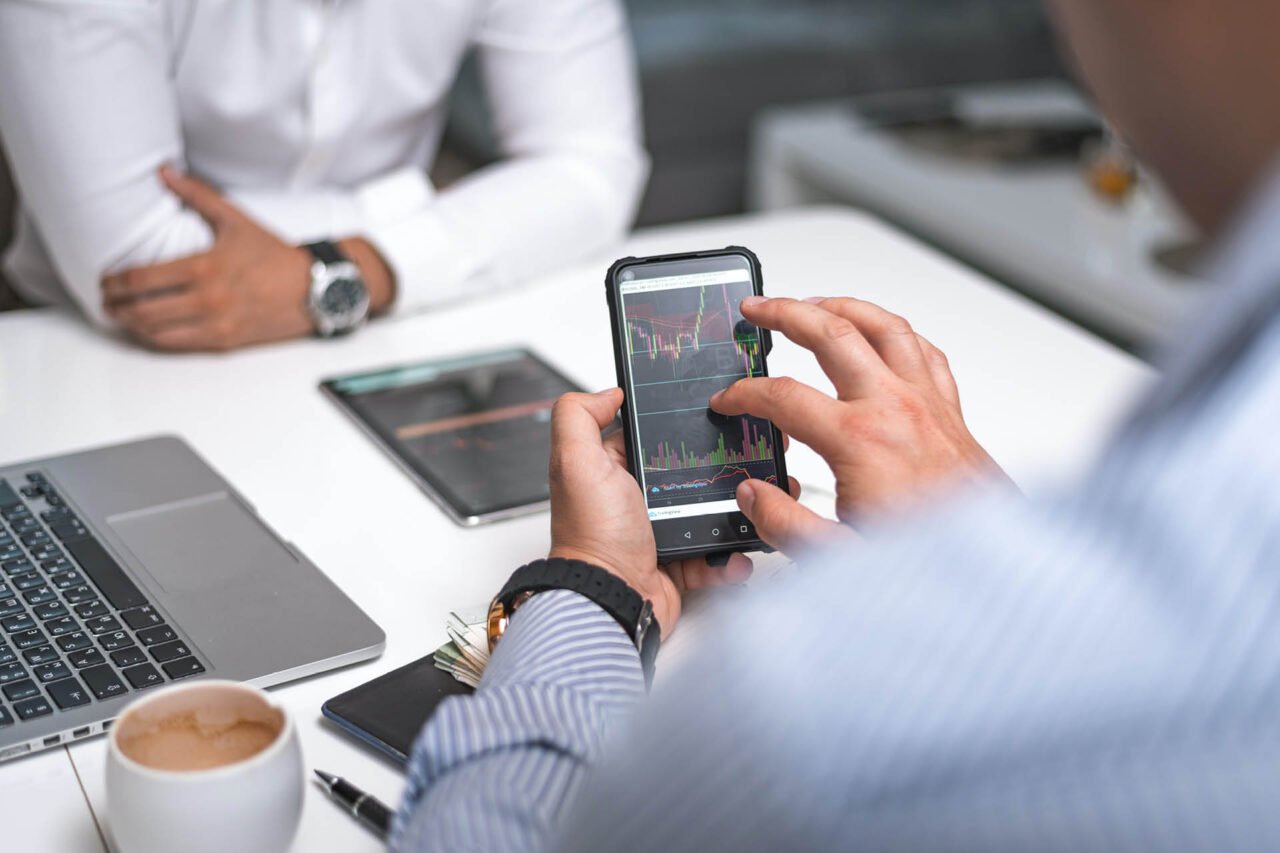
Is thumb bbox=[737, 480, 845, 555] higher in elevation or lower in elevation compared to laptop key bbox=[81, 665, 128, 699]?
higher

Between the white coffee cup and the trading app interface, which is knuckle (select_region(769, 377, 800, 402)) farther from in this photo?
the white coffee cup

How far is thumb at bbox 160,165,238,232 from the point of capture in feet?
3.95

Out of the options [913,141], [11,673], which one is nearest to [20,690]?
[11,673]

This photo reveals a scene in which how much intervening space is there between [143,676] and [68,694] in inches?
1.4

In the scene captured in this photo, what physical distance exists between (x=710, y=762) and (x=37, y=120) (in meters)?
1.03

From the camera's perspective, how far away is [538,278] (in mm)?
1339

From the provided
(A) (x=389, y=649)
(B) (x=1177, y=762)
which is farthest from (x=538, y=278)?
(B) (x=1177, y=762)

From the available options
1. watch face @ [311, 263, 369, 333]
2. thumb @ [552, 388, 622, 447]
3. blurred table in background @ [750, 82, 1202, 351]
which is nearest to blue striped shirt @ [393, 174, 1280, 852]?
thumb @ [552, 388, 622, 447]

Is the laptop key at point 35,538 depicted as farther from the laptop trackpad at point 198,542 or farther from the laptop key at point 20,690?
the laptop key at point 20,690

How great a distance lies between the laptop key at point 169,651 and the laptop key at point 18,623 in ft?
0.24

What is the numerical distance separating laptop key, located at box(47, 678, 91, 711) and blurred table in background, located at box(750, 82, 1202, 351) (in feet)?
3.93

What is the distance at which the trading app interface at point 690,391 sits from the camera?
29.1 inches

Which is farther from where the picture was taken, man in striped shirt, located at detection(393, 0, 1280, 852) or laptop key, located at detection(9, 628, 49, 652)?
laptop key, located at detection(9, 628, 49, 652)

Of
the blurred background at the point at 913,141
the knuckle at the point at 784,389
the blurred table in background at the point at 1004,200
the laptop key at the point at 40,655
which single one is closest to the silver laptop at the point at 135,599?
the laptop key at the point at 40,655
